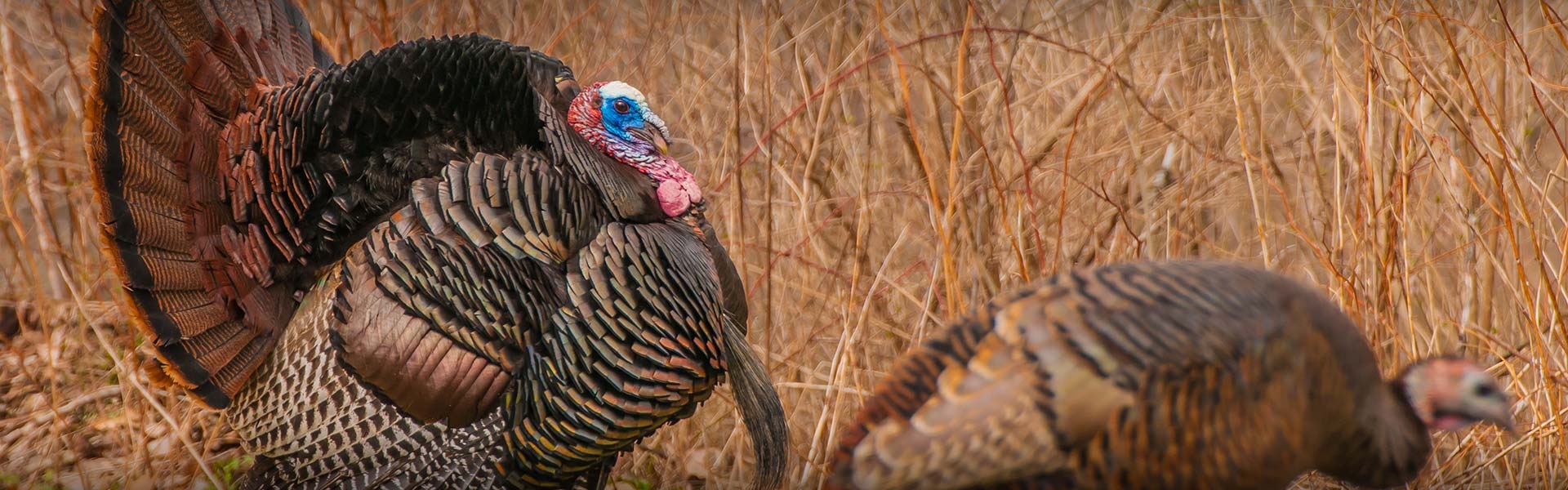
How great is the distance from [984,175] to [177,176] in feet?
8.06

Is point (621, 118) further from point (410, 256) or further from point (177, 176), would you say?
point (177, 176)

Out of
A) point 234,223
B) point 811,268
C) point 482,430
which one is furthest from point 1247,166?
point 234,223

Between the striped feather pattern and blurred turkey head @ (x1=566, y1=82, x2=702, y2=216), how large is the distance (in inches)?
45.5

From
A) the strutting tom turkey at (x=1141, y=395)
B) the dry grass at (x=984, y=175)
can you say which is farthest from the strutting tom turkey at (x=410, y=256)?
the strutting tom turkey at (x=1141, y=395)

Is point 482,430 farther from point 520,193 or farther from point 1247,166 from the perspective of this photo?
point 1247,166

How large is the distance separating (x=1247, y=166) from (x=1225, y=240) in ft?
4.40

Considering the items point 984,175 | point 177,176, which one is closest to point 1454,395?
point 984,175

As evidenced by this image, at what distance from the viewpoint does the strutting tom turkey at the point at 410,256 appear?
10.5 ft

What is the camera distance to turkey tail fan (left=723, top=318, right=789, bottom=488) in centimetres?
345

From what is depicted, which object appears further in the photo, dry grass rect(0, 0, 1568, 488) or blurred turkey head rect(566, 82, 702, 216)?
dry grass rect(0, 0, 1568, 488)

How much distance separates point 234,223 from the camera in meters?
3.41

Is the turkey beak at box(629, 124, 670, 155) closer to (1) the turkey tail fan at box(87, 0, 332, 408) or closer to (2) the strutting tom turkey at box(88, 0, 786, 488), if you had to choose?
(2) the strutting tom turkey at box(88, 0, 786, 488)

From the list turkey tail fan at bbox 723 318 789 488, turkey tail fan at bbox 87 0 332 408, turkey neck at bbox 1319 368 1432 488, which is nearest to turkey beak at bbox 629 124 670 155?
turkey tail fan at bbox 723 318 789 488

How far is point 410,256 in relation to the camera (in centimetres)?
325
